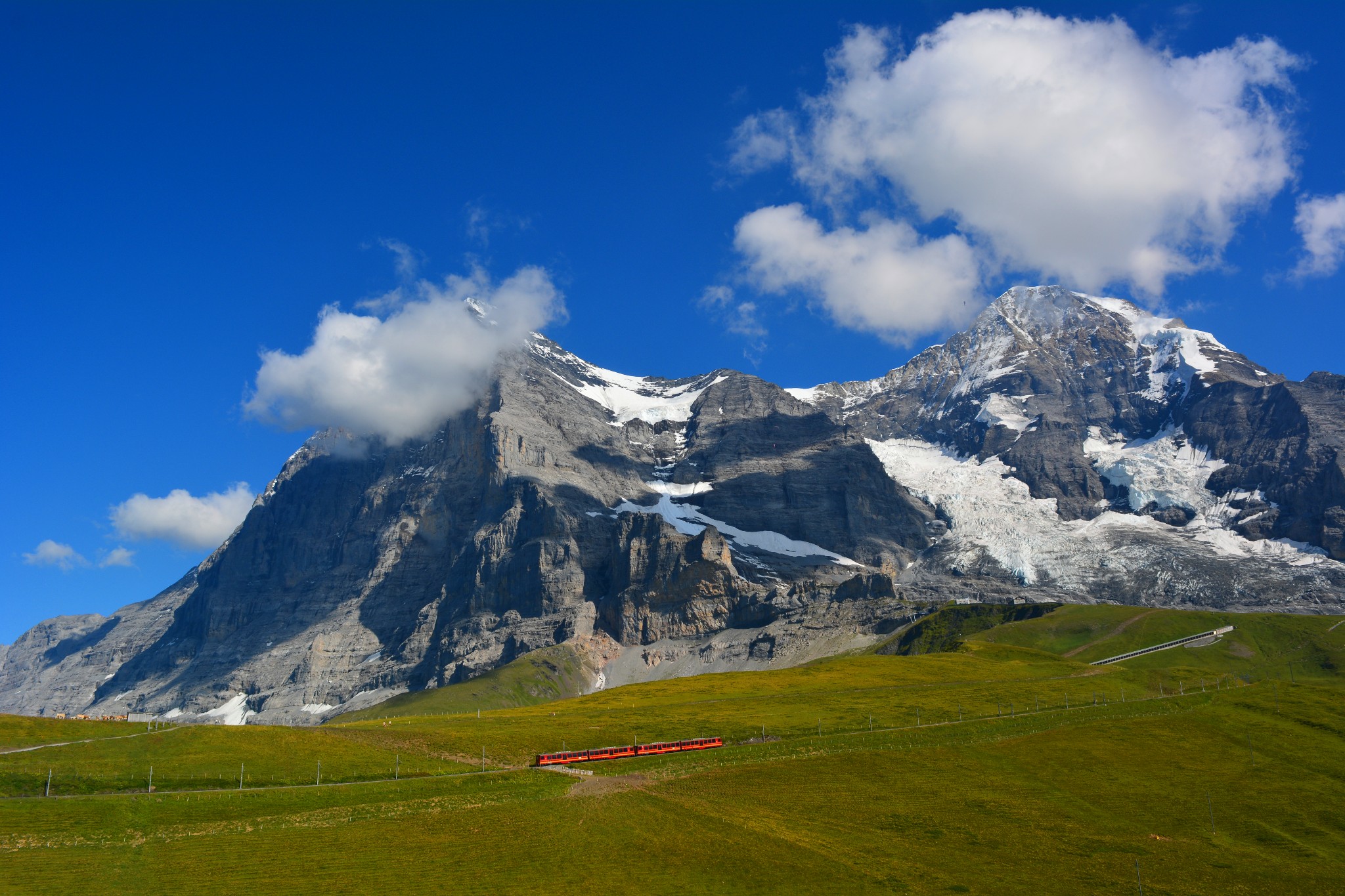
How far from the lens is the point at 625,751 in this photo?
112875 mm

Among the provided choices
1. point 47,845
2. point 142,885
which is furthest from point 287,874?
point 47,845

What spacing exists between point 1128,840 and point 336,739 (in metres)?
80.7

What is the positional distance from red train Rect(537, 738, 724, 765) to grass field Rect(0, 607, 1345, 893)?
3.31 m

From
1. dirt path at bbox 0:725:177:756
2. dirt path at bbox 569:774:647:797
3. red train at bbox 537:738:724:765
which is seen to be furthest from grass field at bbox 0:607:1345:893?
red train at bbox 537:738:724:765

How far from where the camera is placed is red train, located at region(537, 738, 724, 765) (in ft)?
357

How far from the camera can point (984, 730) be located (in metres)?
117

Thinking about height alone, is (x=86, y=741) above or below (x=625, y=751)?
above

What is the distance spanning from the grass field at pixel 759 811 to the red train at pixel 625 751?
3307 millimetres

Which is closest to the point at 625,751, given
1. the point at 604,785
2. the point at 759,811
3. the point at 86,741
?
the point at 604,785

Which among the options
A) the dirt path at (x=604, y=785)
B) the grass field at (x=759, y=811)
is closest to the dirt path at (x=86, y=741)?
the grass field at (x=759, y=811)

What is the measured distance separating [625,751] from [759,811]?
31.2 metres

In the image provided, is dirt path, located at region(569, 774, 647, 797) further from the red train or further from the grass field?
the red train

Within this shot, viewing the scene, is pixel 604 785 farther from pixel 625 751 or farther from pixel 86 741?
pixel 86 741

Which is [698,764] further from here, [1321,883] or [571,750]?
[1321,883]
